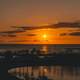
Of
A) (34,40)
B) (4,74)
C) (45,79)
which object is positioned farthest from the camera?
(45,79)

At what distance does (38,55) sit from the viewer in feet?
42.5

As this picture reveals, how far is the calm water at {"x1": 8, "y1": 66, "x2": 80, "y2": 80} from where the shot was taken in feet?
46.3

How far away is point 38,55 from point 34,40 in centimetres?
161

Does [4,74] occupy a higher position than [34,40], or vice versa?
[34,40]

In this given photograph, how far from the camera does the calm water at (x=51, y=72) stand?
14.1 metres

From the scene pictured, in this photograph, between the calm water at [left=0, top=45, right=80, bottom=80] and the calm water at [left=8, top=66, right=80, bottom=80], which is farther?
the calm water at [left=8, top=66, right=80, bottom=80]

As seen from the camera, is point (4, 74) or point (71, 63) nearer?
point (4, 74)

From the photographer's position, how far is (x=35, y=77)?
14.0 m

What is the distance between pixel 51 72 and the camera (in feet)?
48.0

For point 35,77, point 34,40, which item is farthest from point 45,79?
point 34,40

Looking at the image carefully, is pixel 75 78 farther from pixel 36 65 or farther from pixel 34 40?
pixel 34 40

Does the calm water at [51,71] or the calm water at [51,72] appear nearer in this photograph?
the calm water at [51,71]

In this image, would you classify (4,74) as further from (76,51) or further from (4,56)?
(76,51)

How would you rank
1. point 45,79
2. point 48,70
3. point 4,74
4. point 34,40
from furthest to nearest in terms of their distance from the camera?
point 48,70 < point 45,79 < point 4,74 < point 34,40
